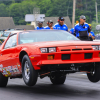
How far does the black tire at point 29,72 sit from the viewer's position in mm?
6742

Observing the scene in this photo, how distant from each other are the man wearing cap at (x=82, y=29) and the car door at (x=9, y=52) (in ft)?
10.2

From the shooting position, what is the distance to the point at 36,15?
283 feet

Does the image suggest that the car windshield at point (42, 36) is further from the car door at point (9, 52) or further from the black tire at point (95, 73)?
the black tire at point (95, 73)

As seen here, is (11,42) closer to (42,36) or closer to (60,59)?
(42,36)

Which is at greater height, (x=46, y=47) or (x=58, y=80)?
(x=46, y=47)

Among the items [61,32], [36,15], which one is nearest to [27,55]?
[61,32]

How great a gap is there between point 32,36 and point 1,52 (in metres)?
1.09

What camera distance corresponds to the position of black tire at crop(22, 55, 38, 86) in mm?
6742

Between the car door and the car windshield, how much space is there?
26cm

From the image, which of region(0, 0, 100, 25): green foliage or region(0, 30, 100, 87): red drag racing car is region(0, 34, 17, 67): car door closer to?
region(0, 30, 100, 87): red drag racing car

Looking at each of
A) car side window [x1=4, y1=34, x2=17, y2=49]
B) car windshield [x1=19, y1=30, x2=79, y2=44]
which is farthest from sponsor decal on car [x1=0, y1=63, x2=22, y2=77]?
car windshield [x1=19, y1=30, x2=79, y2=44]

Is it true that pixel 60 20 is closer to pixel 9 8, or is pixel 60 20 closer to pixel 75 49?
pixel 75 49

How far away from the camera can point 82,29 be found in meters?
11.1

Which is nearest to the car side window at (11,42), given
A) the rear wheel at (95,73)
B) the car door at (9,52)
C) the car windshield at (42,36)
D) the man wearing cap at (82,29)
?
the car door at (9,52)
